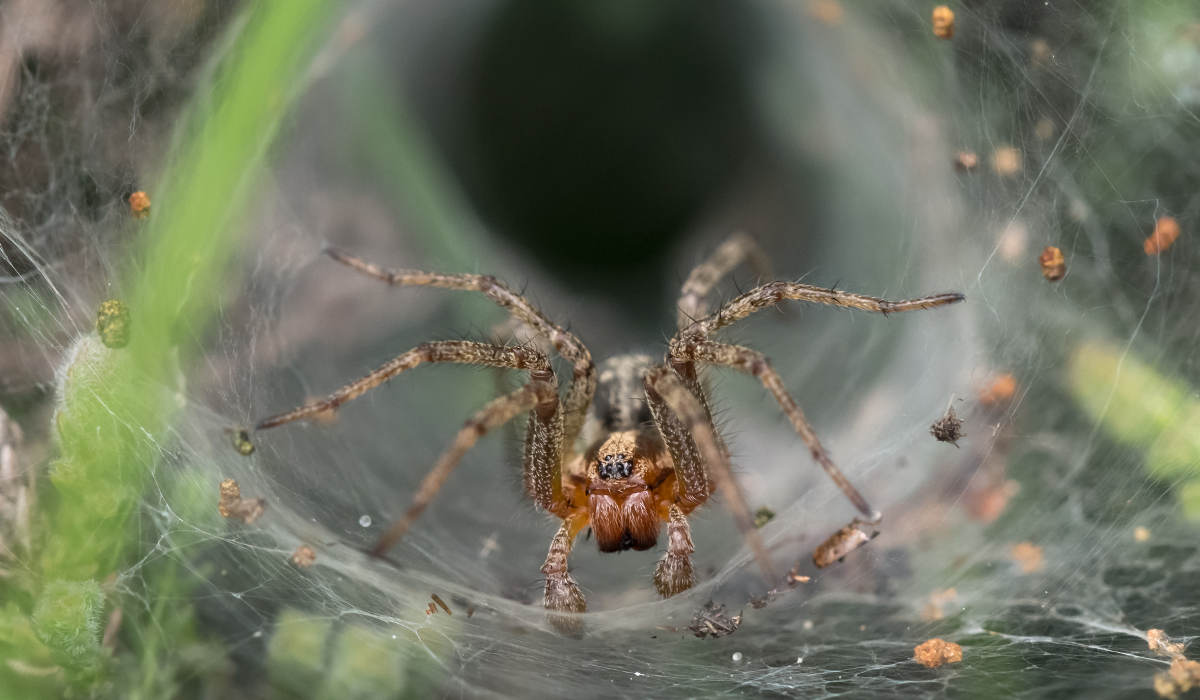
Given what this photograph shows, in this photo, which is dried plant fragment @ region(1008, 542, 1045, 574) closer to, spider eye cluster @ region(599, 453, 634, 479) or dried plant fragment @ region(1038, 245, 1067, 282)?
dried plant fragment @ region(1038, 245, 1067, 282)

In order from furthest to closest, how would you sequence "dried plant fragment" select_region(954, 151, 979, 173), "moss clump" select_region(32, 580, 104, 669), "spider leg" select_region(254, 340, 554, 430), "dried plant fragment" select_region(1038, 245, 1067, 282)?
1. "dried plant fragment" select_region(954, 151, 979, 173)
2. "dried plant fragment" select_region(1038, 245, 1067, 282)
3. "spider leg" select_region(254, 340, 554, 430)
4. "moss clump" select_region(32, 580, 104, 669)

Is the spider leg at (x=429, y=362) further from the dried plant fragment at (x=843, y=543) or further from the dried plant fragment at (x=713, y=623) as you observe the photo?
the dried plant fragment at (x=843, y=543)

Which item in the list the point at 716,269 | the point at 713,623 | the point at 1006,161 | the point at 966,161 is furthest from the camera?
the point at 716,269

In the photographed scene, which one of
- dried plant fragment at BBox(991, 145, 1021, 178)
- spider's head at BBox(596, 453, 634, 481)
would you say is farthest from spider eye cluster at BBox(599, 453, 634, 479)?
dried plant fragment at BBox(991, 145, 1021, 178)

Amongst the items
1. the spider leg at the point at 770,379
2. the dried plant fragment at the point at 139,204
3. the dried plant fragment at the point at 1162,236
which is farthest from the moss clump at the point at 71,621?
the dried plant fragment at the point at 1162,236

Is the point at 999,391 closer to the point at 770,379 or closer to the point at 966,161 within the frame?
the point at 966,161

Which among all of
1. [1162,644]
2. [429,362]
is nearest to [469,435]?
[429,362]

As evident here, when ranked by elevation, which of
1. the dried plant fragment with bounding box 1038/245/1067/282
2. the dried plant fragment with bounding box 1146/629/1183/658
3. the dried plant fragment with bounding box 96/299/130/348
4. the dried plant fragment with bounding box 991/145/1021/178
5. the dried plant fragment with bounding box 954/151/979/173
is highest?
the dried plant fragment with bounding box 954/151/979/173
